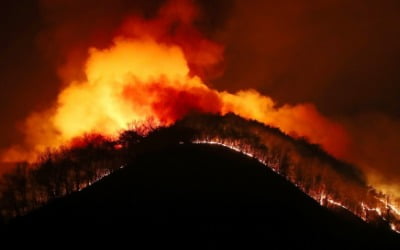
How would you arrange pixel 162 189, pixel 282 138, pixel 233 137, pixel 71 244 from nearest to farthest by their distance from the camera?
pixel 71 244 < pixel 162 189 < pixel 233 137 < pixel 282 138

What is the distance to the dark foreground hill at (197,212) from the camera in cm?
10006

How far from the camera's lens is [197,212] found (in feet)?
353

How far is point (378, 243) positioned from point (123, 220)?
51207mm

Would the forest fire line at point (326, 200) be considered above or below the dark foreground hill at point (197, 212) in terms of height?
above

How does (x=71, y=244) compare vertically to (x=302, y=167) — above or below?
below

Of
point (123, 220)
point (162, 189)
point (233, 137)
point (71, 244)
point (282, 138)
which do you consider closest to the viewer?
point (71, 244)

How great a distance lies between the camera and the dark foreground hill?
100 meters

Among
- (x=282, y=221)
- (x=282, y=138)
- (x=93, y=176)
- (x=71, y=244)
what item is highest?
(x=282, y=138)

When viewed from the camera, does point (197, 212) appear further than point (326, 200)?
No

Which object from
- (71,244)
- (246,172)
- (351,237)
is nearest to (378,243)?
(351,237)

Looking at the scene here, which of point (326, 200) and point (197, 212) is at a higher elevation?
point (326, 200)

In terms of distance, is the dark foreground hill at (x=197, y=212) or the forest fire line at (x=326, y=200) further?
the forest fire line at (x=326, y=200)

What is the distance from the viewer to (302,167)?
16238 centimetres

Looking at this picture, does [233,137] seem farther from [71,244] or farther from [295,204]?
[71,244]
